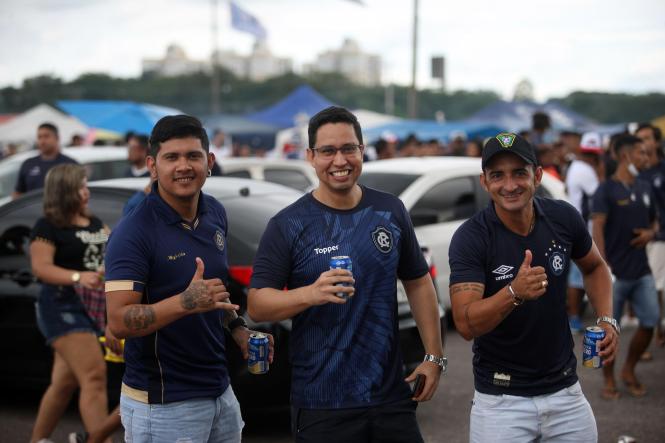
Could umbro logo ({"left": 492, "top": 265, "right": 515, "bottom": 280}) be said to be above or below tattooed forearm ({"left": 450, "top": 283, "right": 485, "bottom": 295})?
above

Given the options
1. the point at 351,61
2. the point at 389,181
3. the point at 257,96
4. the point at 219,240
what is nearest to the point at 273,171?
the point at 389,181

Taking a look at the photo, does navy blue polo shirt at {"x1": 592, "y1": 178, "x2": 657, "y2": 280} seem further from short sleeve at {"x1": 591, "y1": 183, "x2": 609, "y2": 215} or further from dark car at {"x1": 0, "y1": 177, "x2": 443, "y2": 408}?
dark car at {"x1": 0, "y1": 177, "x2": 443, "y2": 408}

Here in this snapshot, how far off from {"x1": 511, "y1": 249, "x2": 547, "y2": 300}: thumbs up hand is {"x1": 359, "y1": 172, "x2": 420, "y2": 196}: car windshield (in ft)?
18.6

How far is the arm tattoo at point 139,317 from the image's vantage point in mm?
3518

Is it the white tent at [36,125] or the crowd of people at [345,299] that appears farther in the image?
the white tent at [36,125]

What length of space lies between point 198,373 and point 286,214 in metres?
0.75

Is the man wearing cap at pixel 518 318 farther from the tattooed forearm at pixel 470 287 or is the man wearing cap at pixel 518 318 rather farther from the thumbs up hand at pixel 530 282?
the thumbs up hand at pixel 530 282

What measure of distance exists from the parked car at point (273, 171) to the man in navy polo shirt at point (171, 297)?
315 inches

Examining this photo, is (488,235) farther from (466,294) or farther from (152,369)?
(152,369)

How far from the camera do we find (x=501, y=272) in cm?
382

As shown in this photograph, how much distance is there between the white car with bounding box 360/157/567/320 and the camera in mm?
9211

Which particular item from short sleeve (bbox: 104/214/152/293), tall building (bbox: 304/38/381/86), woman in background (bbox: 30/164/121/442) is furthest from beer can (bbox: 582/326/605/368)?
tall building (bbox: 304/38/381/86)

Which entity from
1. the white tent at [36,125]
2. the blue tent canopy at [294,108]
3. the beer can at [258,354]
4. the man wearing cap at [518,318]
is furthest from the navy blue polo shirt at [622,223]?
the white tent at [36,125]

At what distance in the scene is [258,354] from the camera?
373 cm
